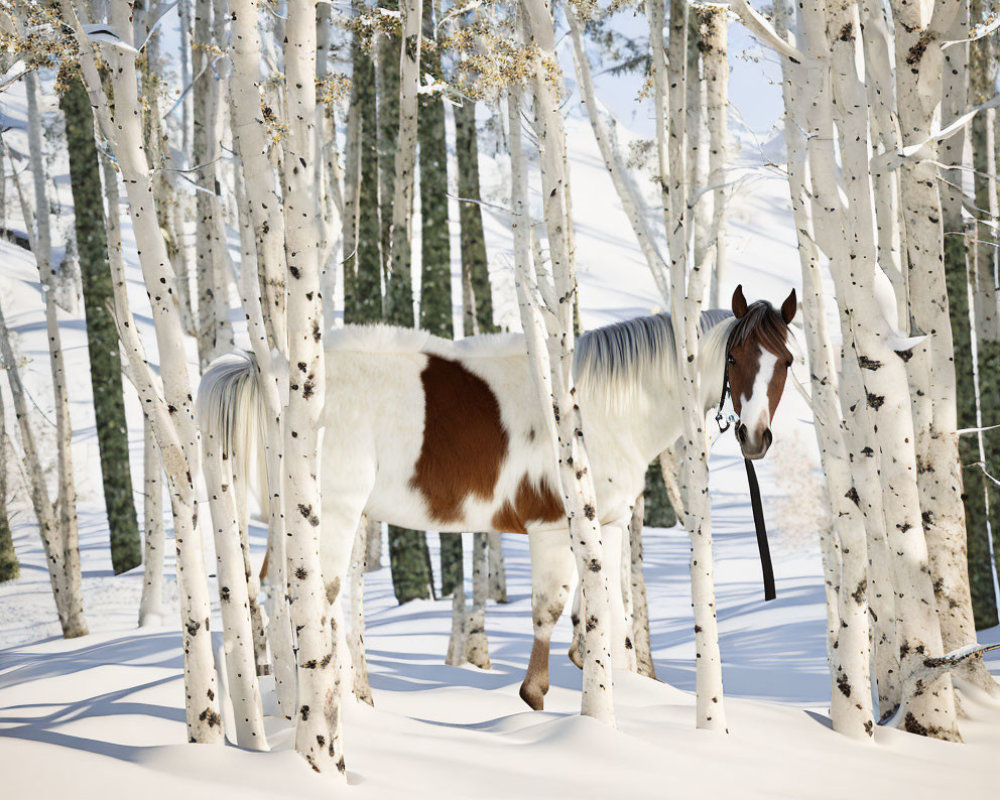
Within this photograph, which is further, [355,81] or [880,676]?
[355,81]

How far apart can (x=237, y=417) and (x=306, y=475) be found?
148 cm

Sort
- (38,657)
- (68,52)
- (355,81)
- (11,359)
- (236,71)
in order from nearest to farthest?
(236,71)
(68,52)
(38,657)
(11,359)
(355,81)

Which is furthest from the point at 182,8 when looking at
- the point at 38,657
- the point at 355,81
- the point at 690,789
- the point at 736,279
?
the point at 736,279

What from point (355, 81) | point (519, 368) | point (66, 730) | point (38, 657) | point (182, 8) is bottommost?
point (38, 657)

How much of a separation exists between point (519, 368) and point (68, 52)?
113 inches

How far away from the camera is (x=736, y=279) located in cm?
3381

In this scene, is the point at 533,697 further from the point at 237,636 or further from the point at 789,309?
the point at 789,309

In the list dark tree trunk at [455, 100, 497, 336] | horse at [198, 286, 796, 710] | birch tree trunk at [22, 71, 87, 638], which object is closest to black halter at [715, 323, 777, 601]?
horse at [198, 286, 796, 710]

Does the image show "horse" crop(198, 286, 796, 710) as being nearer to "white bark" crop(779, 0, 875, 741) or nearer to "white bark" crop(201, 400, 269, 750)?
"white bark" crop(779, 0, 875, 741)

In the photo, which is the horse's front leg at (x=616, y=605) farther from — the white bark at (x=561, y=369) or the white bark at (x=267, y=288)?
the white bark at (x=267, y=288)

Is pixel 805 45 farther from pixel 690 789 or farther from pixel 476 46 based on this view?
pixel 690 789

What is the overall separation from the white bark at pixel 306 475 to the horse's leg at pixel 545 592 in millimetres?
1877

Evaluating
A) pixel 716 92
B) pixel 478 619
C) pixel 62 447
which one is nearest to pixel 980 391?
pixel 716 92

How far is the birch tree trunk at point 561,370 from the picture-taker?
158 inches
